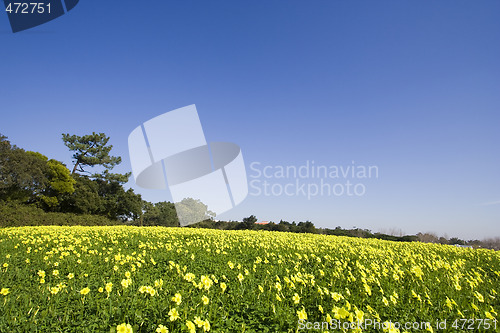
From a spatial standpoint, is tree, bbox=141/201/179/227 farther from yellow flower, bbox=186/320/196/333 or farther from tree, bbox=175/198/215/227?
yellow flower, bbox=186/320/196/333

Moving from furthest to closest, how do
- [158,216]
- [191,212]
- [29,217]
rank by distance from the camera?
1. [191,212]
2. [158,216]
3. [29,217]

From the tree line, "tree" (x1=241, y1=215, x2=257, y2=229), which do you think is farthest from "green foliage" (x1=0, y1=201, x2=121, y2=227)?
"tree" (x1=241, y1=215, x2=257, y2=229)

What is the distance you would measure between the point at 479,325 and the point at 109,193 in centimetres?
3699

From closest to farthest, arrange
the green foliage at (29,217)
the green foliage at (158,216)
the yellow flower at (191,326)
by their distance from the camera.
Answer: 1. the yellow flower at (191,326)
2. the green foliage at (29,217)
3. the green foliage at (158,216)

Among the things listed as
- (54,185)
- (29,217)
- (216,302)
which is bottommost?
(216,302)

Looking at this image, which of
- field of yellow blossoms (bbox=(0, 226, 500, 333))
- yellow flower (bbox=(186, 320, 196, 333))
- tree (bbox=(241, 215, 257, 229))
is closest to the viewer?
yellow flower (bbox=(186, 320, 196, 333))

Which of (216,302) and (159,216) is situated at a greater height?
(159,216)

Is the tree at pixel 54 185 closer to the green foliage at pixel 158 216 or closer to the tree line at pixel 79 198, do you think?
the tree line at pixel 79 198

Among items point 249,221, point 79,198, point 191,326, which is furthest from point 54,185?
point 191,326

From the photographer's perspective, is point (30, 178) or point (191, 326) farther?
point (30, 178)

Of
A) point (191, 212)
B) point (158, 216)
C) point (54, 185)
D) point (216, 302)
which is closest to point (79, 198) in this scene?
point (54, 185)

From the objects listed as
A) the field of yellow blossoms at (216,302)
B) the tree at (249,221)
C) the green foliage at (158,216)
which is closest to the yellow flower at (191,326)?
the field of yellow blossoms at (216,302)

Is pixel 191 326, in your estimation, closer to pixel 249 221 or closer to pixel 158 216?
pixel 249 221

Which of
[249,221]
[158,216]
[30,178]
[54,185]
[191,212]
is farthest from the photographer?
[191,212]
